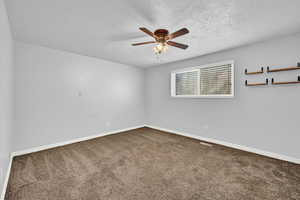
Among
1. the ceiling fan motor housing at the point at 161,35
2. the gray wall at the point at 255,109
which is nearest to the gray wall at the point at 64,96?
the gray wall at the point at 255,109

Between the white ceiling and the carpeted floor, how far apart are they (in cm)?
234

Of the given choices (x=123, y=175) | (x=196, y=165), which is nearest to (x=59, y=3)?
(x=123, y=175)

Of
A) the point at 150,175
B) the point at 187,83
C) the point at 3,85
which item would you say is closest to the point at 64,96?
the point at 3,85

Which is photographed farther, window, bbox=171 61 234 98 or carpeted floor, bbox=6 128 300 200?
window, bbox=171 61 234 98

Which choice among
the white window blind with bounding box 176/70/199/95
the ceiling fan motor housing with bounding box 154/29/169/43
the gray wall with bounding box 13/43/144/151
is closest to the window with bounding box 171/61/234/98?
the white window blind with bounding box 176/70/199/95

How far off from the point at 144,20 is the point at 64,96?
264 cm

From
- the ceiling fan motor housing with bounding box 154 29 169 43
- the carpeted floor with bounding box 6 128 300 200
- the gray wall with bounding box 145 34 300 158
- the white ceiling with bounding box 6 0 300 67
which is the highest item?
the white ceiling with bounding box 6 0 300 67

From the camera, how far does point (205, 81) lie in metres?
3.43

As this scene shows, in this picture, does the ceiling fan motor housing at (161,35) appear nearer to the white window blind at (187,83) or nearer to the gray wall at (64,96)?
the white window blind at (187,83)

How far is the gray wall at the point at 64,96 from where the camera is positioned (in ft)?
8.14

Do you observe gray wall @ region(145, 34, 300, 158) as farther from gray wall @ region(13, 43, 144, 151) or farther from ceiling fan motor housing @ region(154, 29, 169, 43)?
gray wall @ region(13, 43, 144, 151)

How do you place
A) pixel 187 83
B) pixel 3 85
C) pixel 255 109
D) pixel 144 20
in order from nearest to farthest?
pixel 3 85, pixel 144 20, pixel 255 109, pixel 187 83

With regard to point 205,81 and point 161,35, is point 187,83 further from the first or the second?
point 161,35

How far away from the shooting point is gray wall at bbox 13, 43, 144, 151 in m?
2.48
